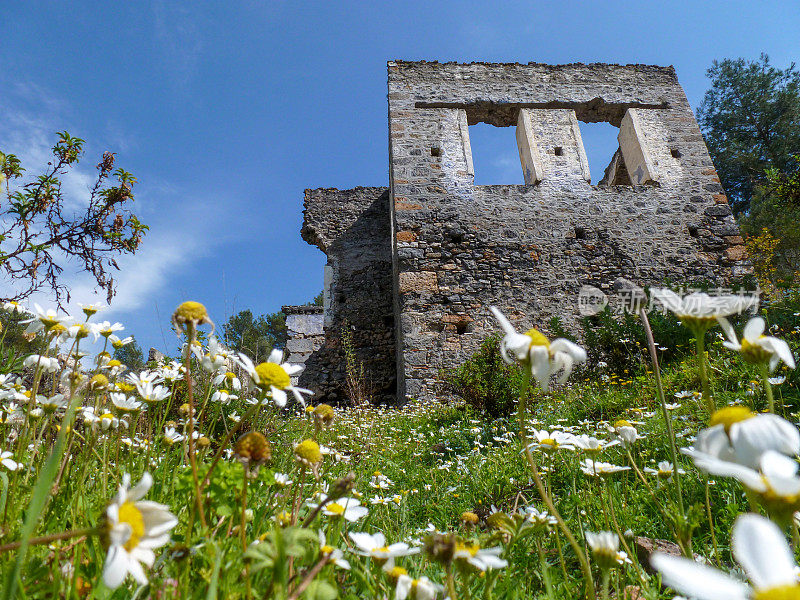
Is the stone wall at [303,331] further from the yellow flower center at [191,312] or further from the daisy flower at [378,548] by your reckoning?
the daisy flower at [378,548]

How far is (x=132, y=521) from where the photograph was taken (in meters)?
0.54

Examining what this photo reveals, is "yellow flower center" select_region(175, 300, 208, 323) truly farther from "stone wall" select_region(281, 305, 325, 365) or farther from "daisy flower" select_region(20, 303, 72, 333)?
"stone wall" select_region(281, 305, 325, 365)

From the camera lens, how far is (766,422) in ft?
1.72

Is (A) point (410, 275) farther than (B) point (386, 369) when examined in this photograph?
No

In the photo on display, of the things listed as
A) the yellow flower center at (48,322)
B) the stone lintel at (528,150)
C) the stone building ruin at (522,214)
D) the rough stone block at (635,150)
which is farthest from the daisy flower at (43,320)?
the rough stone block at (635,150)

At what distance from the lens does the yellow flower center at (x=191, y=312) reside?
0.95m

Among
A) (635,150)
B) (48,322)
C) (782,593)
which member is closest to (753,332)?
(782,593)

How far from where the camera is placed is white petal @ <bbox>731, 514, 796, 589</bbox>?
1.12 feet

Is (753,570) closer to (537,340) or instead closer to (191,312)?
(537,340)

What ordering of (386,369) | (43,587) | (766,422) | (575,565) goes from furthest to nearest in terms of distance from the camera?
1. (386,369)
2. (575,565)
3. (43,587)
4. (766,422)

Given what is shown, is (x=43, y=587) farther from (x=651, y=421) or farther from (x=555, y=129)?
(x=555, y=129)

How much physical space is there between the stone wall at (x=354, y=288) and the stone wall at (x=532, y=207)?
4.76ft

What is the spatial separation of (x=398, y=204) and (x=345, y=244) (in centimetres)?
277

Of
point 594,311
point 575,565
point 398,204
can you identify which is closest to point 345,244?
point 398,204
